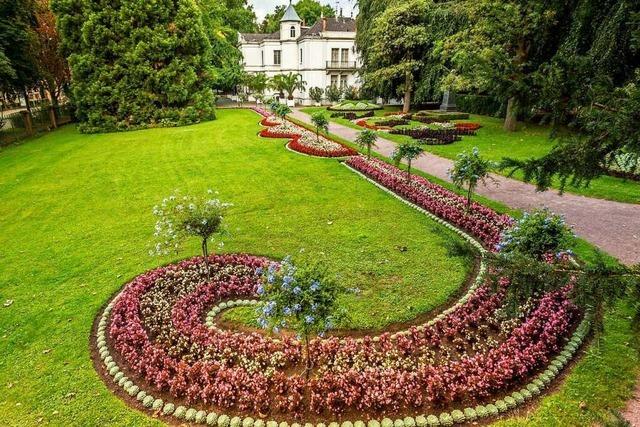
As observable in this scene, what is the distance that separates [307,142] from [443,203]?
11.2m

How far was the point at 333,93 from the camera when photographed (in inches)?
1973

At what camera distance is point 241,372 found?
556 centimetres

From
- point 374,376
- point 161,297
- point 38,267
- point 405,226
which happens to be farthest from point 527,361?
point 38,267

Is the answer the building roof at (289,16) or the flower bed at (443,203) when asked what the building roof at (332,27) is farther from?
the flower bed at (443,203)

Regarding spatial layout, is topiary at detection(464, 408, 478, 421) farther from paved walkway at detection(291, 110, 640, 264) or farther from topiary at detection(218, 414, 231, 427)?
paved walkway at detection(291, 110, 640, 264)

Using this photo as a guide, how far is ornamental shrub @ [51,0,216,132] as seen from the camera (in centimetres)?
2952

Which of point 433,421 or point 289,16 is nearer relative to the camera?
point 433,421

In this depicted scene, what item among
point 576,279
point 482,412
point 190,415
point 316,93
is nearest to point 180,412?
point 190,415

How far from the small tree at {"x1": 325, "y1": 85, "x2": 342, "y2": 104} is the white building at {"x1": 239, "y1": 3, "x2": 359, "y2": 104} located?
4.66ft

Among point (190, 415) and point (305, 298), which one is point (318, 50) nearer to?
point (305, 298)

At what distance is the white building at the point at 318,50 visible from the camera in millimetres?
50500

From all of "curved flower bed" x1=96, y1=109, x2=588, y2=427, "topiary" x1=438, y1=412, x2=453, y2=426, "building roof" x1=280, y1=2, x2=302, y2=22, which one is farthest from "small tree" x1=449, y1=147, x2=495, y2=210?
"building roof" x1=280, y1=2, x2=302, y2=22

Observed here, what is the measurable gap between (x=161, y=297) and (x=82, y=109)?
2889cm

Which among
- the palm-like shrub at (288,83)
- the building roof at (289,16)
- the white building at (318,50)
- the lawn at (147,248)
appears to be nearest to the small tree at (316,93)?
the white building at (318,50)
